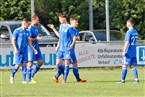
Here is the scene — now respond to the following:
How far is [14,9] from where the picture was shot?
46875 mm

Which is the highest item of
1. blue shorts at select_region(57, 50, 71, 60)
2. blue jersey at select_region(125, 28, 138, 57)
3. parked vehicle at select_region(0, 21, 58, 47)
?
blue jersey at select_region(125, 28, 138, 57)

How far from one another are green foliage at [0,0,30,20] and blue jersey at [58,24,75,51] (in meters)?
26.8

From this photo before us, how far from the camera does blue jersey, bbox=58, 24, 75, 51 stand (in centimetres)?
2002

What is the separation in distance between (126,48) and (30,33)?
2.91 metres

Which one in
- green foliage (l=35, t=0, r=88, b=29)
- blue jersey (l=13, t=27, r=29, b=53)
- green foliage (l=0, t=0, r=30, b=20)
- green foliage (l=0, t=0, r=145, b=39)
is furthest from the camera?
green foliage (l=35, t=0, r=88, b=29)

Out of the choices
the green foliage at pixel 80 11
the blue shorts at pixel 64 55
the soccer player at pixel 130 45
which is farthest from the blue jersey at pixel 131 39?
the green foliage at pixel 80 11

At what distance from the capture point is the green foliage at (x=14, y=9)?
46.9 meters

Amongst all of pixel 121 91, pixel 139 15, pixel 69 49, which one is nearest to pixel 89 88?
pixel 121 91

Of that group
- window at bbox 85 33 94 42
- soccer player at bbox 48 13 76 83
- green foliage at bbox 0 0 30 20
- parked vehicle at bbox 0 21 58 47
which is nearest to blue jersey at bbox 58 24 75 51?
soccer player at bbox 48 13 76 83

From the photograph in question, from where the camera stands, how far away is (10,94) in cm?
1580

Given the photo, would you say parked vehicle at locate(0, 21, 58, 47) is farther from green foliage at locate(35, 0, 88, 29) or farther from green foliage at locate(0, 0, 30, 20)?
green foliage at locate(35, 0, 88, 29)

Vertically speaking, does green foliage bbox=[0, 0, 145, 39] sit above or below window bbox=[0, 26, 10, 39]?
below

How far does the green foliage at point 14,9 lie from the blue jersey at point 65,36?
88.1ft

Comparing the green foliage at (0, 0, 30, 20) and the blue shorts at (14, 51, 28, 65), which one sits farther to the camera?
the green foliage at (0, 0, 30, 20)
